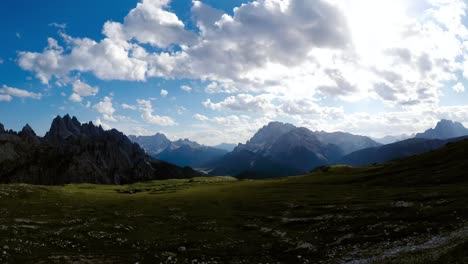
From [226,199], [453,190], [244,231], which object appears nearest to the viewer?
[244,231]

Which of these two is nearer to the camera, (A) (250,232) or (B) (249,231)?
(A) (250,232)

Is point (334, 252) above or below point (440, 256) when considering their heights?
below

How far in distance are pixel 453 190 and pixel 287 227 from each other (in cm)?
3047

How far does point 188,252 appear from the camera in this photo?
43406 millimetres

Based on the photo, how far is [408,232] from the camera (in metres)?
41.5

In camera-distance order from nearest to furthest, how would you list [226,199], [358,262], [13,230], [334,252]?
[358,262]
[334,252]
[13,230]
[226,199]

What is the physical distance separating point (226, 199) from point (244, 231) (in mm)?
43489

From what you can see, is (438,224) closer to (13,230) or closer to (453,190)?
(453,190)

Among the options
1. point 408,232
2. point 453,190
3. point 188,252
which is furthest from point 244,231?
point 453,190

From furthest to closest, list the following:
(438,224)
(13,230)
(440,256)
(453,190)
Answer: (453,190) → (13,230) → (438,224) → (440,256)

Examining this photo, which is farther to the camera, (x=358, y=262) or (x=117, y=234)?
(x=117, y=234)

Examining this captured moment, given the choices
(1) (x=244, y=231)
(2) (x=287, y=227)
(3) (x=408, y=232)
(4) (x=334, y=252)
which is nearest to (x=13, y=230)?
(1) (x=244, y=231)

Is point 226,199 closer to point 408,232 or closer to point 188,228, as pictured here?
point 188,228

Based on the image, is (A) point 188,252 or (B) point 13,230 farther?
(B) point 13,230
